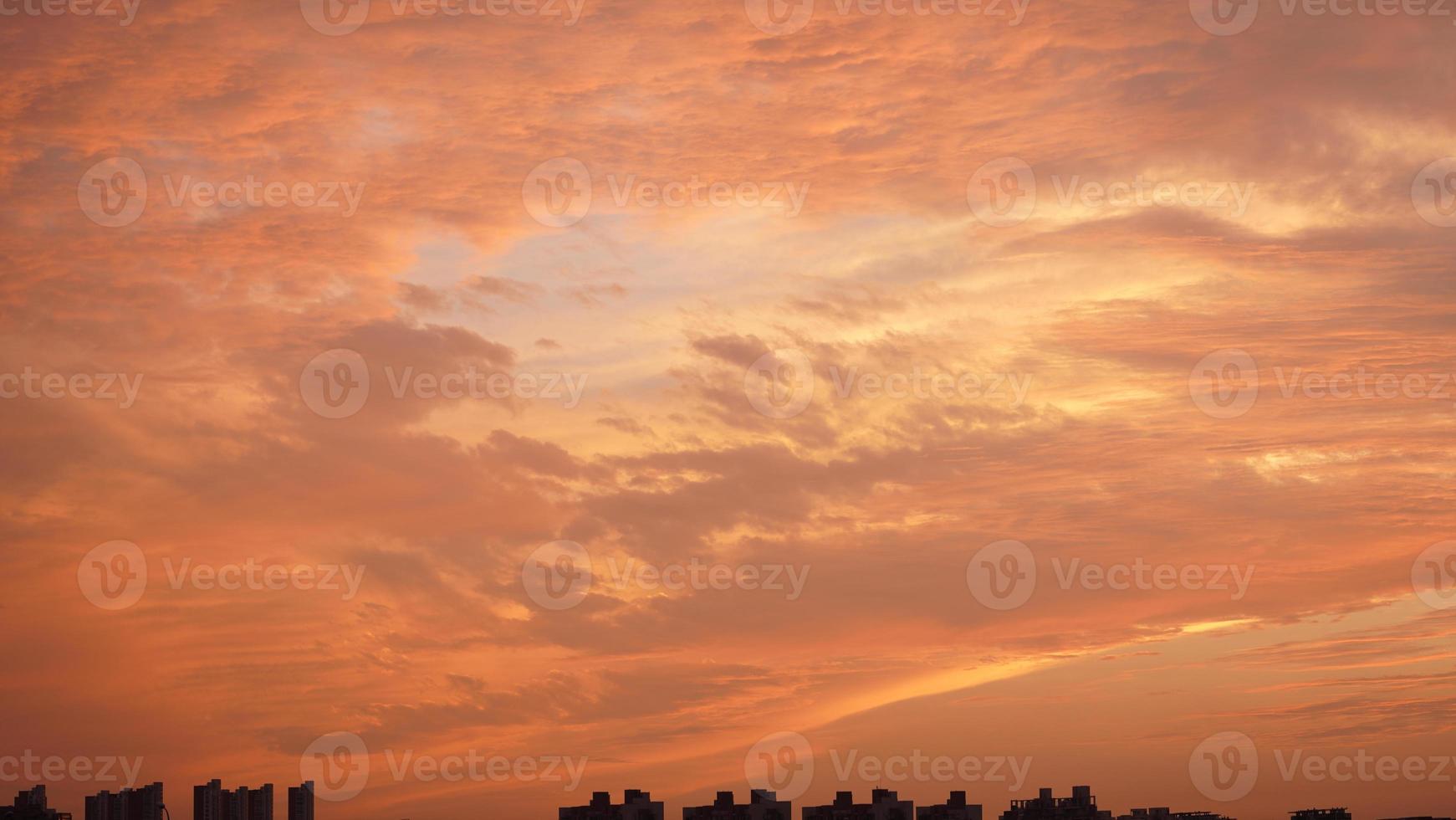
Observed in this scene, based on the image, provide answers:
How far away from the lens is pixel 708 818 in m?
127

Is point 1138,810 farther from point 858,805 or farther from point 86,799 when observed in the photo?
point 86,799

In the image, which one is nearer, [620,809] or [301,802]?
[620,809]

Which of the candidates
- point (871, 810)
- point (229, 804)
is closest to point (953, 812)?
point (871, 810)

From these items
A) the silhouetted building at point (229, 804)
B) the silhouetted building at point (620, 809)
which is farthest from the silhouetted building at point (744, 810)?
the silhouetted building at point (229, 804)

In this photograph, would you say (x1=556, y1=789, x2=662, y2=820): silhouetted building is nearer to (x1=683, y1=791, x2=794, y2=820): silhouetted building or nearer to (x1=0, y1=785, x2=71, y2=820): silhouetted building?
(x1=683, y1=791, x2=794, y2=820): silhouetted building

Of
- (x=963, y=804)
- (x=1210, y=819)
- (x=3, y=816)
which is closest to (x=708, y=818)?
(x=963, y=804)

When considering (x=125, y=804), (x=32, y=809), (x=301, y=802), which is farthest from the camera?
(x=301, y=802)

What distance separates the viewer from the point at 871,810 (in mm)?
132125

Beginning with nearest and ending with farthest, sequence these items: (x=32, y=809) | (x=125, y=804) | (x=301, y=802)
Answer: (x=32, y=809), (x=125, y=804), (x=301, y=802)

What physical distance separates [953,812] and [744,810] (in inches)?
834

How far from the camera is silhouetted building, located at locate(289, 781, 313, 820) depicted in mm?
153875

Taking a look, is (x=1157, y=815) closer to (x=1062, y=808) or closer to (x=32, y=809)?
(x=1062, y=808)

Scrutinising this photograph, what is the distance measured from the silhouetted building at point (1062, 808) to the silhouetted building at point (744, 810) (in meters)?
29.2

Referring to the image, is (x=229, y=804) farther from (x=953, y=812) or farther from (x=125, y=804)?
(x=953, y=812)
